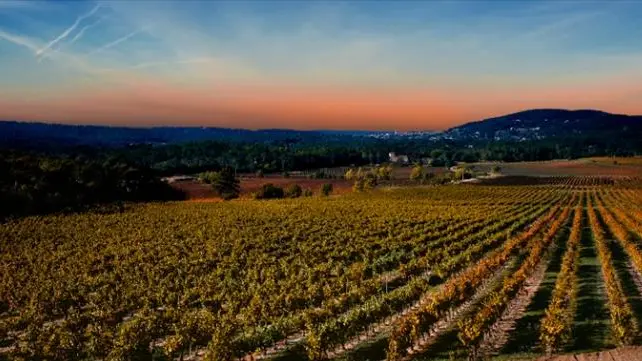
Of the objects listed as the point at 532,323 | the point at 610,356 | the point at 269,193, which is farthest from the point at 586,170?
the point at 610,356

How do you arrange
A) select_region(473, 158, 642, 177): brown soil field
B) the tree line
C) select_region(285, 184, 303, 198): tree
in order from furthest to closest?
select_region(473, 158, 642, 177): brown soil field → select_region(285, 184, 303, 198): tree → the tree line

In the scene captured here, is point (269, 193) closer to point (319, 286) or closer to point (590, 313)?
point (319, 286)

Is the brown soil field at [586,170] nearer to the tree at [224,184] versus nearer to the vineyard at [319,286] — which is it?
the tree at [224,184]

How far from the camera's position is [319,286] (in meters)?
31.0

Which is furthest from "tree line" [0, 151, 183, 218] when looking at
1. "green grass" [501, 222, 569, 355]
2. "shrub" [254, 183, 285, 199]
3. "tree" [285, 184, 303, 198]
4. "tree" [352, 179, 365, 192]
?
"green grass" [501, 222, 569, 355]

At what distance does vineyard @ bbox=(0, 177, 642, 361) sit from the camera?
21.4 meters

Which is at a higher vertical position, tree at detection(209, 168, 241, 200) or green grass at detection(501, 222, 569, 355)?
green grass at detection(501, 222, 569, 355)

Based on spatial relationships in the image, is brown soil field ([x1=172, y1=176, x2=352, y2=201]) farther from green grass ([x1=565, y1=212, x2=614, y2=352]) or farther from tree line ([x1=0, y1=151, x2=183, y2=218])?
green grass ([x1=565, y1=212, x2=614, y2=352])

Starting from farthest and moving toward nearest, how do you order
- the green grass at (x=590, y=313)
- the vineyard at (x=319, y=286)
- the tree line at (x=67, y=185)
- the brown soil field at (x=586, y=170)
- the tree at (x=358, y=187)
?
the brown soil field at (x=586, y=170), the tree at (x=358, y=187), the tree line at (x=67, y=185), the green grass at (x=590, y=313), the vineyard at (x=319, y=286)

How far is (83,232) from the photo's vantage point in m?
58.6

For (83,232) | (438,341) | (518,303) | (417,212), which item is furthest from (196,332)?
(417,212)

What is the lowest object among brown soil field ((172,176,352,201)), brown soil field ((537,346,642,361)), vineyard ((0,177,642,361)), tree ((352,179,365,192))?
brown soil field ((172,176,352,201))

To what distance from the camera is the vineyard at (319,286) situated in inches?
841

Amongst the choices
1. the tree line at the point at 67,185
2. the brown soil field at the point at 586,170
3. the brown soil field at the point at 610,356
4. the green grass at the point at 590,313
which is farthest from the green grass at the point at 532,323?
the brown soil field at the point at 586,170
